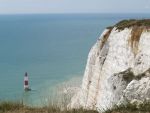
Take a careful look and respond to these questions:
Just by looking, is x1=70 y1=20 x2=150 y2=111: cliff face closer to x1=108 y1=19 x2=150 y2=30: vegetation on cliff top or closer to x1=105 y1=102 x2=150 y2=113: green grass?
x1=108 y1=19 x2=150 y2=30: vegetation on cliff top

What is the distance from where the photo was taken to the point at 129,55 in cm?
2086

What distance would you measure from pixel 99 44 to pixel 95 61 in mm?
1157

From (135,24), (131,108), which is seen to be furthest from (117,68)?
(131,108)

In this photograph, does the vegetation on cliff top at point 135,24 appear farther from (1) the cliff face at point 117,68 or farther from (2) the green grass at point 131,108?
(2) the green grass at point 131,108

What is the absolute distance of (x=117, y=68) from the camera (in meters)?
21.7

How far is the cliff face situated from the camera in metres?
15.9

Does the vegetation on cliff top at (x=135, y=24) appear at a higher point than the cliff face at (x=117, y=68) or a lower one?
higher

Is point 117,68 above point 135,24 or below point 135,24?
below

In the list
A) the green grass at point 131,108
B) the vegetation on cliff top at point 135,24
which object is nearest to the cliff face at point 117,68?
the vegetation on cliff top at point 135,24

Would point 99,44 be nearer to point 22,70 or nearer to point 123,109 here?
point 123,109

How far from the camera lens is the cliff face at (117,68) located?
15881 mm

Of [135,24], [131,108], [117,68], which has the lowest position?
[117,68]

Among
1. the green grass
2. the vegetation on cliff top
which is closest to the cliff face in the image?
the vegetation on cliff top

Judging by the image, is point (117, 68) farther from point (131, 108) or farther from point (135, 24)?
point (131, 108)
